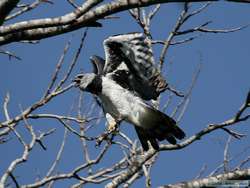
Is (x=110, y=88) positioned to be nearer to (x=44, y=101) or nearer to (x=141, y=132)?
(x=141, y=132)

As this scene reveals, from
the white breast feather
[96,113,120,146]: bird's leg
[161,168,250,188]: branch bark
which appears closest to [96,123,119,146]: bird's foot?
[96,113,120,146]: bird's leg

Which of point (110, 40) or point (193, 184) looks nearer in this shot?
point (193, 184)

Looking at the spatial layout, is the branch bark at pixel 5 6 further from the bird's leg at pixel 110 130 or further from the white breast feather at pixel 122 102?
the white breast feather at pixel 122 102

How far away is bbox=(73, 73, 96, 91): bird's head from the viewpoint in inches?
213

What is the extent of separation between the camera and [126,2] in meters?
2.83

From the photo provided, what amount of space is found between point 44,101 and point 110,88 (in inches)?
39.9

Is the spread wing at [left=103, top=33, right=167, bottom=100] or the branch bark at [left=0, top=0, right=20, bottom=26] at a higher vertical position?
the branch bark at [left=0, top=0, right=20, bottom=26]

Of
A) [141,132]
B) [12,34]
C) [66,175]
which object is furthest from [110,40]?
[12,34]

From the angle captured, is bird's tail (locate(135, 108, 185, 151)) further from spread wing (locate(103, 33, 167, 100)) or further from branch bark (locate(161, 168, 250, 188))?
branch bark (locate(161, 168, 250, 188))

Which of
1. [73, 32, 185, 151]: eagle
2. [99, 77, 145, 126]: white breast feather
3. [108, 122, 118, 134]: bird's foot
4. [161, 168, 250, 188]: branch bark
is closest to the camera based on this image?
[161, 168, 250, 188]: branch bark

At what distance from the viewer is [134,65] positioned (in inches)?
195

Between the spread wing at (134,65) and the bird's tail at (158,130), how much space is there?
211 millimetres

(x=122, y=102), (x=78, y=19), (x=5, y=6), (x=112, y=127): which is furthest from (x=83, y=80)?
(x=5, y=6)

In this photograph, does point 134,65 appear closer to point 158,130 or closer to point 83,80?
point 158,130
